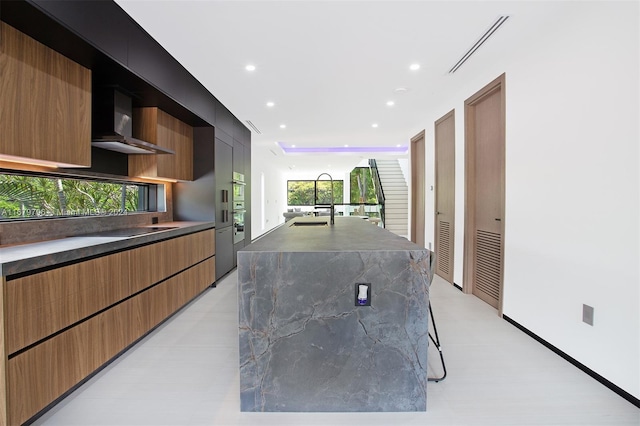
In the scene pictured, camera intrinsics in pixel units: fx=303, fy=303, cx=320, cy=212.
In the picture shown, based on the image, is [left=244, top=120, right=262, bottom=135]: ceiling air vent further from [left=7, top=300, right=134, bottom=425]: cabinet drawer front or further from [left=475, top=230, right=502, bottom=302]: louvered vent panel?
[left=475, top=230, right=502, bottom=302]: louvered vent panel

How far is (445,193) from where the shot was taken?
4570 millimetres

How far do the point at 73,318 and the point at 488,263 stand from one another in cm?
380

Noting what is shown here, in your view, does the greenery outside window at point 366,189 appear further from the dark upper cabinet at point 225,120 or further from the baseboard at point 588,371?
the baseboard at point 588,371

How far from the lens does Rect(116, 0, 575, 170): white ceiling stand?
7.27ft

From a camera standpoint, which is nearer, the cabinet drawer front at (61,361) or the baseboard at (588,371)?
the cabinet drawer front at (61,361)

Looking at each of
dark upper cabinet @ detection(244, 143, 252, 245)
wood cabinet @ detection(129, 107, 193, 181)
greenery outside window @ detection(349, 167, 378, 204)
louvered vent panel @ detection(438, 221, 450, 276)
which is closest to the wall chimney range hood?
wood cabinet @ detection(129, 107, 193, 181)

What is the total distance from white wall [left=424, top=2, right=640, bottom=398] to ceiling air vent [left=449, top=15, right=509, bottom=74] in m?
0.37

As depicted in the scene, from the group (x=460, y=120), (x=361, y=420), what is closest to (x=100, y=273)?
(x=361, y=420)

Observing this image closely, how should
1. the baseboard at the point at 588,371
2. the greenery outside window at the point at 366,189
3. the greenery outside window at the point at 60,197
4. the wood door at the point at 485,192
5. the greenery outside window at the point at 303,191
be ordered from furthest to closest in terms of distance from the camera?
the greenery outside window at the point at 303,191 → the greenery outside window at the point at 366,189 → the wood door at the point at 485,192 → the greenery outside window at the point at 60,197 → the baseboard at the point at 588,371

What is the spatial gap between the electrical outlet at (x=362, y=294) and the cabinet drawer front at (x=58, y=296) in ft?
5.54

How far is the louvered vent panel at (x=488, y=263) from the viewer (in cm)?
330

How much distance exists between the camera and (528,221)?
2723 millimetres

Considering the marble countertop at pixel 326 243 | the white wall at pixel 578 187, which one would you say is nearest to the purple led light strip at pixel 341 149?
the white wall at pixel 578 187

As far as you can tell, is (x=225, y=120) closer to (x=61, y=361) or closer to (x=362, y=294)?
(x=61, y=361)
